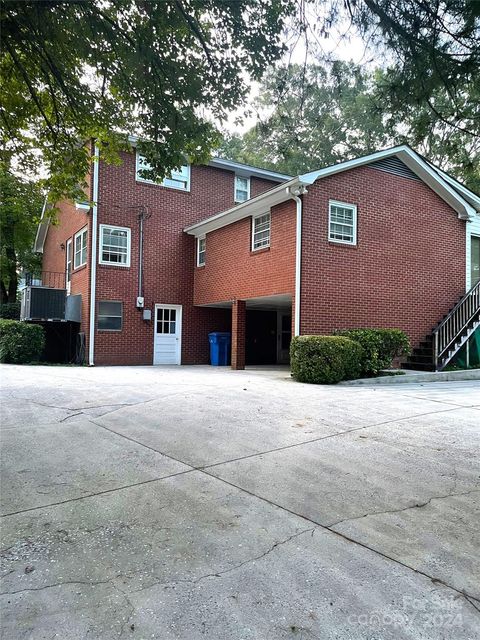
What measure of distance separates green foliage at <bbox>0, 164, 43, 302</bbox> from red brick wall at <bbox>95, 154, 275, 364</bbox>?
5.09 meters

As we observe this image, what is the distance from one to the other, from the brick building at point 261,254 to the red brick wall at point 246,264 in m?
0.05

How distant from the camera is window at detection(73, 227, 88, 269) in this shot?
16.1 m

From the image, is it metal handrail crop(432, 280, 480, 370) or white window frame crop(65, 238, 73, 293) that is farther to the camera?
white window frame crop(65, 238, 73, 293)

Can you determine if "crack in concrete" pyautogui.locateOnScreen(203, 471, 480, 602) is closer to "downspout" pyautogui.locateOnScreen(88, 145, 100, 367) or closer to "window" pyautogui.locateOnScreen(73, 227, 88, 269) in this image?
"downspout" pyautogui.locateOnScreen(88, 145, 100, 367)

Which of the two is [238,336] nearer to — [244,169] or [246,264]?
[246,264]

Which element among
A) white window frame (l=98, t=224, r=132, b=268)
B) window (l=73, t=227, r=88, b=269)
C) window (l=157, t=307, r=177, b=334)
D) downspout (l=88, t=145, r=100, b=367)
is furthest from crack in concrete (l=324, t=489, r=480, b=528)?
window (l=73, t=227, r=88, b=269)

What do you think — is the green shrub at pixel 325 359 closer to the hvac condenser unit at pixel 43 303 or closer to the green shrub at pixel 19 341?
the green shrub at pixel 19 341

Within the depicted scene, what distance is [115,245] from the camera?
607 inches

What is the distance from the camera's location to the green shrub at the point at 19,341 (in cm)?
1475

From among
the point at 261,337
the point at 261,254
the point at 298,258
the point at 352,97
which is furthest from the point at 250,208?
the point at 352,97

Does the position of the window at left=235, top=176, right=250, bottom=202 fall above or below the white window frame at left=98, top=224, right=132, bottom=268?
above

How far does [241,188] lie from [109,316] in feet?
24.5

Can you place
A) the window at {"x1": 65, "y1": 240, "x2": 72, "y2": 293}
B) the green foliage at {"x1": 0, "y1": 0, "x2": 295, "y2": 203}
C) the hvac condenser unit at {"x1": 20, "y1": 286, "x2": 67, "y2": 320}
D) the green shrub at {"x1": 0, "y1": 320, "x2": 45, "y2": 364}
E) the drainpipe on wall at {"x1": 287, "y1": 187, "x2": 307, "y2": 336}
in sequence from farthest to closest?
the window at {"x1": 65, "y1": 240, "x2": 72, "y2": 293} < the hvac condenser unit at {"x1": 20, "y1": 286, "x2": 67, "y2": 320} < the green shrub at {"x1": 0, "y1": 320, "x2": 45, "y2": 364} < the drainpipe on wall at {"x1": 287, "y1": 187, "x2": 307, "y2": 336} < the green foliage at {"x1": 0, "y1": 0, "x2": 295, "y2": 203}

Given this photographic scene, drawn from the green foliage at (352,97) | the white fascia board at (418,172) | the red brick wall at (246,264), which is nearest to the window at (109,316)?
the red brick wall at (246,264)
